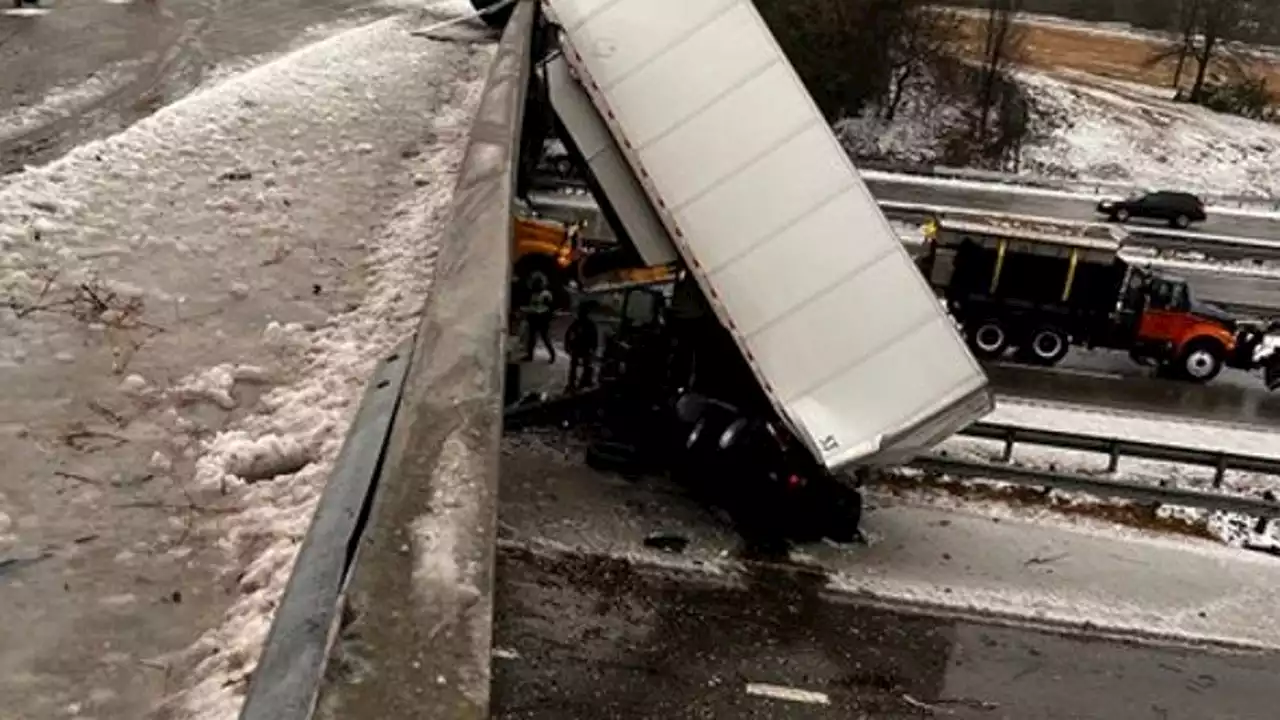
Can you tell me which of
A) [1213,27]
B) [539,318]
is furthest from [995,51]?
[539,318]

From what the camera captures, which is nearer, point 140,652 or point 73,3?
point 140,652

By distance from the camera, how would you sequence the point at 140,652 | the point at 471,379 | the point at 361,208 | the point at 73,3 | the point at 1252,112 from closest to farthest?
the point at 140,652
the point at 471,379
the point at 361,208
the point at 73,3
the point at 1252,112

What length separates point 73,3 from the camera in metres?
21.6

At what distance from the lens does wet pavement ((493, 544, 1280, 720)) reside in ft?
36.4

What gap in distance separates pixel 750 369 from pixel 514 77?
4.02m

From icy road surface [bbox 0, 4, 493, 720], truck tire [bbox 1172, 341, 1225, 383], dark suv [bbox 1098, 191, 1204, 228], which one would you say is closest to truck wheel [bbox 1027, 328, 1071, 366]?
truck tire [bbox 1172, 341, 1225, 383]

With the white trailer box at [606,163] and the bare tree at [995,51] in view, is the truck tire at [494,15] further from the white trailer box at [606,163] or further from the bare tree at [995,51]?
the bare tree at [995,51]

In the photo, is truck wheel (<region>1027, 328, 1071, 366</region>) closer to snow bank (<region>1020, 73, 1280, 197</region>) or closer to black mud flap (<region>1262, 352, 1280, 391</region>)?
black mud flap (<region>1262, 352, 1280, 391</region>)

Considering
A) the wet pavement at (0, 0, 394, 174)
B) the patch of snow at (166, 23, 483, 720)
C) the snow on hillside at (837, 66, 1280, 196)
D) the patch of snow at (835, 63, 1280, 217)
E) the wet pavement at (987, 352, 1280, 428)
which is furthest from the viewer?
the snow on hillside at (837, 66, 1280, 196)

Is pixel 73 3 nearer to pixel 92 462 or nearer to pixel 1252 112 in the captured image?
pixel 92 462

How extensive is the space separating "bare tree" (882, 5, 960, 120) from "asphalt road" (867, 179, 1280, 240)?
6750 mm

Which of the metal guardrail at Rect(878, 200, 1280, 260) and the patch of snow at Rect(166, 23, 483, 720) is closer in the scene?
the patch of snow at Rect(166, 23, 483, 720)

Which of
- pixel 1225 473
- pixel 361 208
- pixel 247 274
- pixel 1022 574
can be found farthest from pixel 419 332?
pixel 1225 473

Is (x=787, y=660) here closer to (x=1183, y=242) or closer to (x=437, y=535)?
(x=437, y=535)
